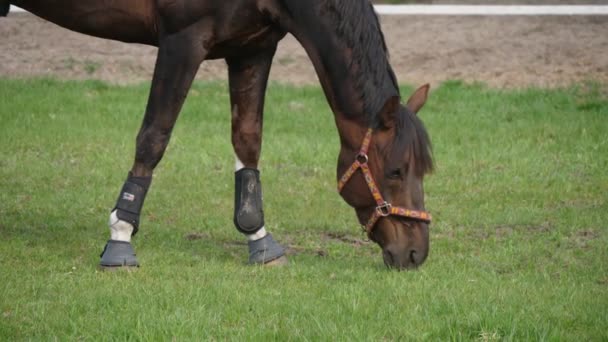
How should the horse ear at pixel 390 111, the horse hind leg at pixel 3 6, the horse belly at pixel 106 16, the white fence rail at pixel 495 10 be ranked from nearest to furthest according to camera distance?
the horse ear at pixel 390 111 → the horse belly at pixel 106 16 → the horse hind leg at pixel 3 6 → the white fence rail at pixel 495 10

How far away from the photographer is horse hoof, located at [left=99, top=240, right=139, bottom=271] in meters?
6.41

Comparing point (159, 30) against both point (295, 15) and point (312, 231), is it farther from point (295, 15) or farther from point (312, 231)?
point (312, 231)

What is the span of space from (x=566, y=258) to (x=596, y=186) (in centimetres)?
212

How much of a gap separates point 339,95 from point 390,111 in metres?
0.33

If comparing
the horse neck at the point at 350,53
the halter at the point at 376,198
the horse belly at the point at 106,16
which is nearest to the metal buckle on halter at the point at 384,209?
the halter at the point at 376,198

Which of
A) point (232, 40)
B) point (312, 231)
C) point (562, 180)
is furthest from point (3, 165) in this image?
point (562, 180)

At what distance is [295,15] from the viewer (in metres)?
6.33

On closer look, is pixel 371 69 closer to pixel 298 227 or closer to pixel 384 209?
pixel 384 209

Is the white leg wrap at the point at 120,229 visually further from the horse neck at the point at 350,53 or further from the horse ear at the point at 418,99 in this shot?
the horse ear at the point at 418,99

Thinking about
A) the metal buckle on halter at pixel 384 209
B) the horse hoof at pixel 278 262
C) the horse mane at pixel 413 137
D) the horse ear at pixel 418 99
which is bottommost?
the horse hoof at pixel 278 262

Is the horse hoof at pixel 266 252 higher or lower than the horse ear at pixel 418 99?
lower

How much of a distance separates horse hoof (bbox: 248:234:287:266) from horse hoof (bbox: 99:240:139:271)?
28.1 inches

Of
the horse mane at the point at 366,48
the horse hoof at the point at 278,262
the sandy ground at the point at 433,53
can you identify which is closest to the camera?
the horse mane at the point at 366,48

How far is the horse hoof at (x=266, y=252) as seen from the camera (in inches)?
267
